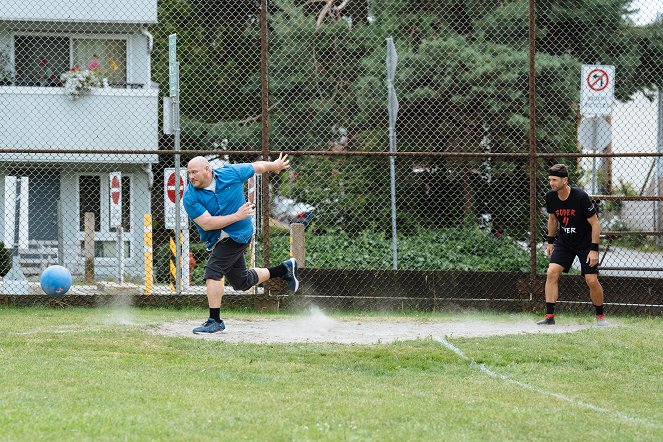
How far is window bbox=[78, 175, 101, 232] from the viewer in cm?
2419

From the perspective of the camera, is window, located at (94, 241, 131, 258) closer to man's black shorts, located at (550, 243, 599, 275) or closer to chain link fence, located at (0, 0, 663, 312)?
chain link fence, located at (0, 0, 663, 312)

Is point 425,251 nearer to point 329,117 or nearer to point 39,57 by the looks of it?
point 329,117

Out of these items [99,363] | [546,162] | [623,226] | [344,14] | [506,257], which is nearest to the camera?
[99,363]

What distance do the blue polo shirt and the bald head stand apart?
10cm

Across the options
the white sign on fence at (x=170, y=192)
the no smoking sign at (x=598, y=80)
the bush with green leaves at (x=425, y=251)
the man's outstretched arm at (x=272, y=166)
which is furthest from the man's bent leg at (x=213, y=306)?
the bush with green leaves at (x=425, y=251)

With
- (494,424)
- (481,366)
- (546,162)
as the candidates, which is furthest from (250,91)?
(494,424)

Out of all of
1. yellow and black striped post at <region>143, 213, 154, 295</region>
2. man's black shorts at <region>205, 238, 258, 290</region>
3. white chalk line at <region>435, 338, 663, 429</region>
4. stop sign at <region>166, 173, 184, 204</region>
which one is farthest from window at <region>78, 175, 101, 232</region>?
white chalk line at <region>435, 338, 663, 429</region>

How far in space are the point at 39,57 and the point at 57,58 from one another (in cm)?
43

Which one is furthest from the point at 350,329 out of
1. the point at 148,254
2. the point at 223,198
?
the point at 148,254

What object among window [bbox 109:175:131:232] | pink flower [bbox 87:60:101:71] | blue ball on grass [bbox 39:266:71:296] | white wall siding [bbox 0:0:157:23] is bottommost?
blue ball on grass [bbox 39:266:71:296]

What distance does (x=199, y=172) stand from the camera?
10.6m

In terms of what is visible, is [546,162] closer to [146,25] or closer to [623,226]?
[623,226]

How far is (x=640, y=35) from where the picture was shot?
22844 mm

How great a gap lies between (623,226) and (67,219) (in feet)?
37.6
